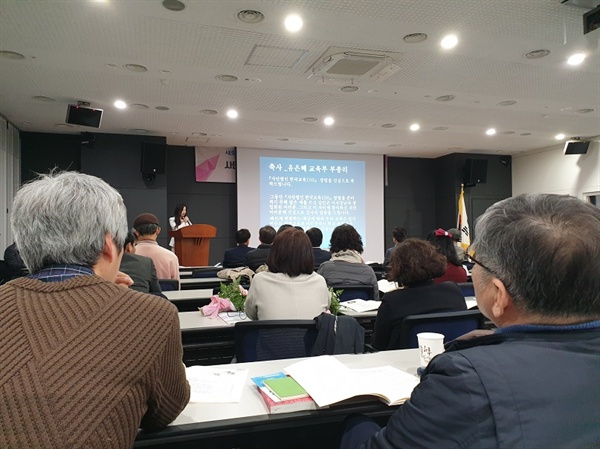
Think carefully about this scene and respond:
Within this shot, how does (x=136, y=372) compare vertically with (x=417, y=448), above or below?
above

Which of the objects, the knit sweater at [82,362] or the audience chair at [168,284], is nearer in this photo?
the knit sweater at [82,362]

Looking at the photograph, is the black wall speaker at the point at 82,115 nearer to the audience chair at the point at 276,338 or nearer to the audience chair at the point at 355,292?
the audience chair at the point at 355,292

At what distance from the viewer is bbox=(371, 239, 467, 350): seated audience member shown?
6.88ft

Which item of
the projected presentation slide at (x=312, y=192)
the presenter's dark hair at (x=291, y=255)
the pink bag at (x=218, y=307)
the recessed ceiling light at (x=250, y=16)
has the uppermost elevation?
the recessed ceiling light at (x=250, y=16)

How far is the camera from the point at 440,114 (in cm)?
649

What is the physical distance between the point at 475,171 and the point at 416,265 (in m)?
8.22

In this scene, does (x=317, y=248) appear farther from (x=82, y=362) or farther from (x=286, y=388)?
(x=82, y=362)

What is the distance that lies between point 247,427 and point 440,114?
6.26 meters

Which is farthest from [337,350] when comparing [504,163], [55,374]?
[504,163]

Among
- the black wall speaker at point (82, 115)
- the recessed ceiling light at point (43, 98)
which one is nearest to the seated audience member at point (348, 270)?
the black wall speaker at point (82, 115)

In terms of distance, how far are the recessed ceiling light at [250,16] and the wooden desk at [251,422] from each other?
296 centimetres

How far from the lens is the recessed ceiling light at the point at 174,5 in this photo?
322 centimetres

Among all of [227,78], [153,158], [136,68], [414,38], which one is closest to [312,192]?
[153,158]

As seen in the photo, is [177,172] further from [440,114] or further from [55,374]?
[55,374]
